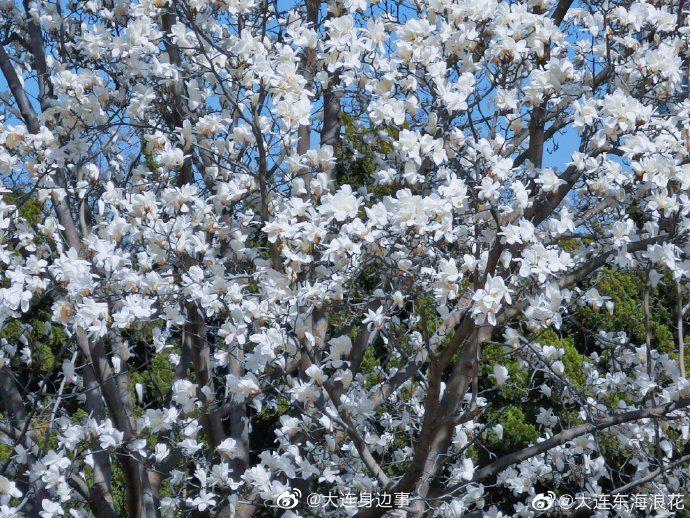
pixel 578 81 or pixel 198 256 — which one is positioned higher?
pixel 578 81

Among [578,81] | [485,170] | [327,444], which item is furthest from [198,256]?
[578,81]

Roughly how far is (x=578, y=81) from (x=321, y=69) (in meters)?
1.01

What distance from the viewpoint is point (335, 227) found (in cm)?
310

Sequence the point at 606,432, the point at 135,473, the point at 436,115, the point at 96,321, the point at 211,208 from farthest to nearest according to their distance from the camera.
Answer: the point at 606,432
the point at 135,473
the point at 211,208
the point at 436,115
the point at 96,321

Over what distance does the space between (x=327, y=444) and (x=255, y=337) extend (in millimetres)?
648

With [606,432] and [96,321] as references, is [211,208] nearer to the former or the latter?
[96,321]

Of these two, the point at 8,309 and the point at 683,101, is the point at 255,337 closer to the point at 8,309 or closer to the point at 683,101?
the point at 8,309

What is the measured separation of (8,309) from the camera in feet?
10.5

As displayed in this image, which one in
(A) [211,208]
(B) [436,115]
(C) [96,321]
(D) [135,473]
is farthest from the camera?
(D) [135,473]

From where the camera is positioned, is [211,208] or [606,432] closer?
[211,208]

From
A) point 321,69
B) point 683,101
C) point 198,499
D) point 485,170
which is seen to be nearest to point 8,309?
point 198,499

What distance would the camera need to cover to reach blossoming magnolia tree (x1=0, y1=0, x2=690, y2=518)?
2994 mm

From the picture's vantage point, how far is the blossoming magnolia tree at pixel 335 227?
2.99m

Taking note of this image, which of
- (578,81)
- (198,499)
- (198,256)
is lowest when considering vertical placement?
(198,499)
